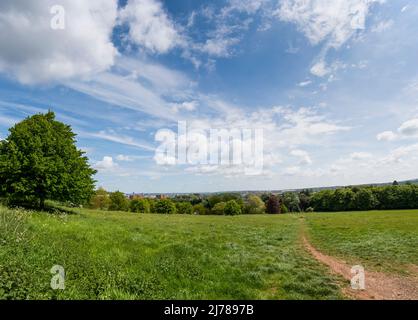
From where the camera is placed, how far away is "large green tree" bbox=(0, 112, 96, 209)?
23.1 metres

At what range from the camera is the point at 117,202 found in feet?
318

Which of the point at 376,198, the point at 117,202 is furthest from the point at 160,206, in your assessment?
the point at 376,198

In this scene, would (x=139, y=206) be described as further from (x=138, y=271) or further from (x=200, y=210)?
(x=138, y=271)

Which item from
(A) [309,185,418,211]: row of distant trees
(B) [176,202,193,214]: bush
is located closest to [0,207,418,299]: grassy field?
(A) [309,185,418,211]: row of distant trees

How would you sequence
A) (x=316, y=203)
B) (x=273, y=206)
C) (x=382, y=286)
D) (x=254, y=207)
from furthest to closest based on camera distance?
1. (x=254, y=207)
2. (x=316, y=203)
3. (x=273, y=206)
4. (x=382, y=286)

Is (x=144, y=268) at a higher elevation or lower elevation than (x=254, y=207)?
higher

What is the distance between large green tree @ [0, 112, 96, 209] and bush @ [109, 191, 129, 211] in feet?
233

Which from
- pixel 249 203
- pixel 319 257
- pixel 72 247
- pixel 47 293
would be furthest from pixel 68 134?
pixel 249 203

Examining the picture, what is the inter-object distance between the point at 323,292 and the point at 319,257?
7.87m

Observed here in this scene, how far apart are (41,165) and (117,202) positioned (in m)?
77.3

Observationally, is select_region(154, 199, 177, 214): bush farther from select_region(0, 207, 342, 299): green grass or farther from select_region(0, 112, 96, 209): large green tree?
select_region(0, 207, 342, 299): green grass

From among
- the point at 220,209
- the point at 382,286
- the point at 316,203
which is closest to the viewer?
the point at 382,286
